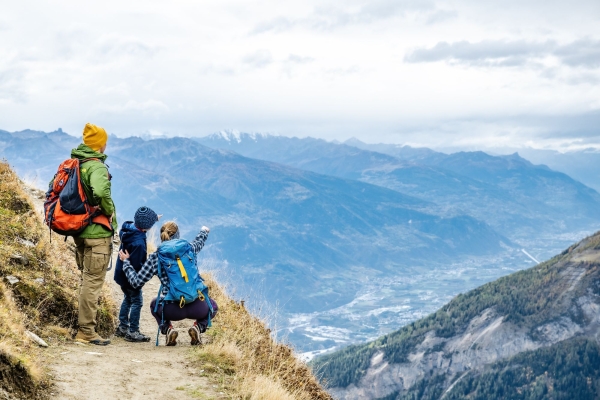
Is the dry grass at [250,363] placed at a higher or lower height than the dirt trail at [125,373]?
lower

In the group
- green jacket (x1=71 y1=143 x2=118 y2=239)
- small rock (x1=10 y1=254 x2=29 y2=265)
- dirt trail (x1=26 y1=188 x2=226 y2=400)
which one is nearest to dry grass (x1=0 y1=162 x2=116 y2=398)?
small rock (x1=10 y1=254 x2=29 y2=265)

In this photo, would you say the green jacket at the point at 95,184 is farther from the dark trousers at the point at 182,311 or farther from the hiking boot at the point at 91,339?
the dark trousers at the point at 182,311

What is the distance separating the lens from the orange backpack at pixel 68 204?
9539mm

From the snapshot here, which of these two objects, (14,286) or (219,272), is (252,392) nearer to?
(14,286)

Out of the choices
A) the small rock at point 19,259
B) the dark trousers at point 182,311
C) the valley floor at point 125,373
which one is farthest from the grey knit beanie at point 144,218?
the small rock at point 19,259

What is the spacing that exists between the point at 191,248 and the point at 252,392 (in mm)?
3353

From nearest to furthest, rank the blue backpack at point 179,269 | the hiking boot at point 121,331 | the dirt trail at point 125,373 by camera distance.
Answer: the dirt trail at point 125,373
the blue backpack at point 179,269
the hiking boot at point 121,331

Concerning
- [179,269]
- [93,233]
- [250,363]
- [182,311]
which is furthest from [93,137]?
[250,363]

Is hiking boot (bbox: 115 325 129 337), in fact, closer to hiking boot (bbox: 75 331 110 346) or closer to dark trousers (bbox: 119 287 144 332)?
dark trousers (bbox: 119 287 144 332)

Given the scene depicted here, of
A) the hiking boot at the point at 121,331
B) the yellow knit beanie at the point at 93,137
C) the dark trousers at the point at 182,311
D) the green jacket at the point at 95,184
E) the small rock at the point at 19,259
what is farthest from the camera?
the hiking boot at the point at 121,331

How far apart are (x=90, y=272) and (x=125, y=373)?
198cm

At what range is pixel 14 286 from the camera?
33.9ft

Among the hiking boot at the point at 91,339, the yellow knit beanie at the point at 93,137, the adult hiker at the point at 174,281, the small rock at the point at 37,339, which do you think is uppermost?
the yellow knit beanie at the point at 93,137

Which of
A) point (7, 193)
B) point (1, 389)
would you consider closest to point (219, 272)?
point (7, 193)
